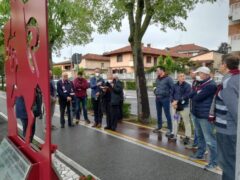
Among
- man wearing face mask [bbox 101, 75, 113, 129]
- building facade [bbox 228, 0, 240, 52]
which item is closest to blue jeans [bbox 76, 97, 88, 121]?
man wearing face mask [bbox 101, 75, 113, 129]

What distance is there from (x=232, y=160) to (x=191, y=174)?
1.45m

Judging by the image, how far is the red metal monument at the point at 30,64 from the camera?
10.7 ft

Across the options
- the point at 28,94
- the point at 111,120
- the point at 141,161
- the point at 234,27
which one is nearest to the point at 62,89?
the point at 111,120

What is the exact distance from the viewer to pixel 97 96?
10.7 m

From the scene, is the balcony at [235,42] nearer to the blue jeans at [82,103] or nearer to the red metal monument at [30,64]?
the red metal monument at [30,64]

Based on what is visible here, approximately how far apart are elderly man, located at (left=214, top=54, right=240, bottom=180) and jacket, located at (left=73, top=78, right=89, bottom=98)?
7.28 meters

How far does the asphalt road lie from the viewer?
5.80 meters

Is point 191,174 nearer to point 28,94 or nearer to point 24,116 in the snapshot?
point 28,94

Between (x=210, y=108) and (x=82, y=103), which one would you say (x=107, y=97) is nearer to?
(x=82, y=103)

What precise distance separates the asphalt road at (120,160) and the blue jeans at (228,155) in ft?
3.51

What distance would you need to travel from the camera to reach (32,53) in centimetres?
376

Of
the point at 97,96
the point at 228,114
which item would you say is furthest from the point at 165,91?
the point at 228,114

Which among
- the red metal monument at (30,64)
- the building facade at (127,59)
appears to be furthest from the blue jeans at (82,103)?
the building facade at (127,59)

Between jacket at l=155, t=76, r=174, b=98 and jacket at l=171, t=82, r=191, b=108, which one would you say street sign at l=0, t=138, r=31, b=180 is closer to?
jacket at l=171, t=82, r=191, b=108
